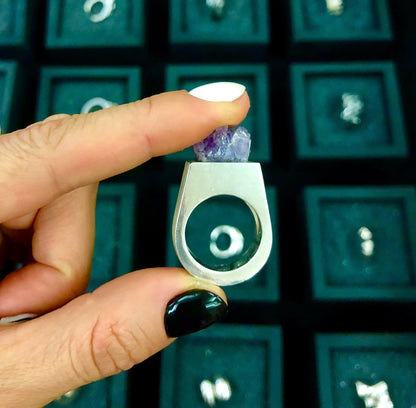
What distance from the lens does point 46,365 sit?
0.36m

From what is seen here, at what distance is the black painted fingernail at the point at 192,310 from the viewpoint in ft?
1.26

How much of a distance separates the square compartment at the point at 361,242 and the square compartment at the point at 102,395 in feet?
1.09

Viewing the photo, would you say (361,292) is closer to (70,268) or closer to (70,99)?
(70,268)

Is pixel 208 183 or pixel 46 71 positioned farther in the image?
pixel 46 71

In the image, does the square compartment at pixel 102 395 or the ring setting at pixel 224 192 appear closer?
the ring setting at pixel 224 192

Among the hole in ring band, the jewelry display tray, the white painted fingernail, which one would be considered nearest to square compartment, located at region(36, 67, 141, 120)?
the jewelry display tray

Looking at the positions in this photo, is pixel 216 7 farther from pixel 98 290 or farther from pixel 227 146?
pixel 98 290

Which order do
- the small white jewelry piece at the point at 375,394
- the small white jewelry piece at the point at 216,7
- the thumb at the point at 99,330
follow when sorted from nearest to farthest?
1. the thumb at the point at 99,330
2. the small white jewelry piece at the point at 375,394
3. the small white jewelry piece at the point at 216,7

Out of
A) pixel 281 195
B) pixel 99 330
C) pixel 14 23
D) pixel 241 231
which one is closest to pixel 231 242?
pixel 241 231

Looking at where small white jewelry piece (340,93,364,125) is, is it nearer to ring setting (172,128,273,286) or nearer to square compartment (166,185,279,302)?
square compartment (166,185,279,302)

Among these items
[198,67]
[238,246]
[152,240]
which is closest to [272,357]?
[238,246]

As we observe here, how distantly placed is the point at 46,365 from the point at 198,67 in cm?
50

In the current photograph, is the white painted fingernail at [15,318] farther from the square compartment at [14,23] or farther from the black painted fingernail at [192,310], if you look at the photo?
the square compartment at [14,23]

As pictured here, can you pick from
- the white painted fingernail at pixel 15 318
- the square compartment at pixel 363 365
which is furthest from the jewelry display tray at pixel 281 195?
the white painted fingernail at pixel 15 318
